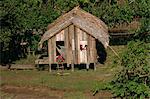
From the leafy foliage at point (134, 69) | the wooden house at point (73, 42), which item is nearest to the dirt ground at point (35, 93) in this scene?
the leafy foliage at point (134, 69)

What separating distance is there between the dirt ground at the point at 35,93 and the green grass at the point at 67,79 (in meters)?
0.42

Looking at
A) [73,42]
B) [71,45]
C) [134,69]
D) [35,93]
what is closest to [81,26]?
[73,42]

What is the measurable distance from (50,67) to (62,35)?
2.51m

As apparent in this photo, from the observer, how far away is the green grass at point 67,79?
26594mm

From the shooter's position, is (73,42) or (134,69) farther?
(73,42)

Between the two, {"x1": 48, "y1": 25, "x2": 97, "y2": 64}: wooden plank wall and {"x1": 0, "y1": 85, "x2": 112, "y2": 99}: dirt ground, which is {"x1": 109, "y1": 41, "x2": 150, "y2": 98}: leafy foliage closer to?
{"x1": 0, "y1": 85, "x2": 112, "y2": 99}: dirt ground

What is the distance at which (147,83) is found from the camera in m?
24.7

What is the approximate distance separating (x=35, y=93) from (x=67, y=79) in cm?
335

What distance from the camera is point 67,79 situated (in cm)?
2894

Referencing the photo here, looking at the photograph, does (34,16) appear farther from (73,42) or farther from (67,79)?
(67,79)

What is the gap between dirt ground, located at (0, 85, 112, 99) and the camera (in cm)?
2511

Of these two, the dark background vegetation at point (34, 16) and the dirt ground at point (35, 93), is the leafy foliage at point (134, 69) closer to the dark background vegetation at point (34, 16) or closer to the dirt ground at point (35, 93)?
the dirt ground at point (35, 93)

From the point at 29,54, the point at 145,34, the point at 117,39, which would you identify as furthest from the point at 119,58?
the point at 117,39

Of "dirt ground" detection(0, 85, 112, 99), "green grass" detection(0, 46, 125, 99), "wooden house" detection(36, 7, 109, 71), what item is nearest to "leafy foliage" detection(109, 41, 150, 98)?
"dirt ground" detection(0, 85, 112, 99)
